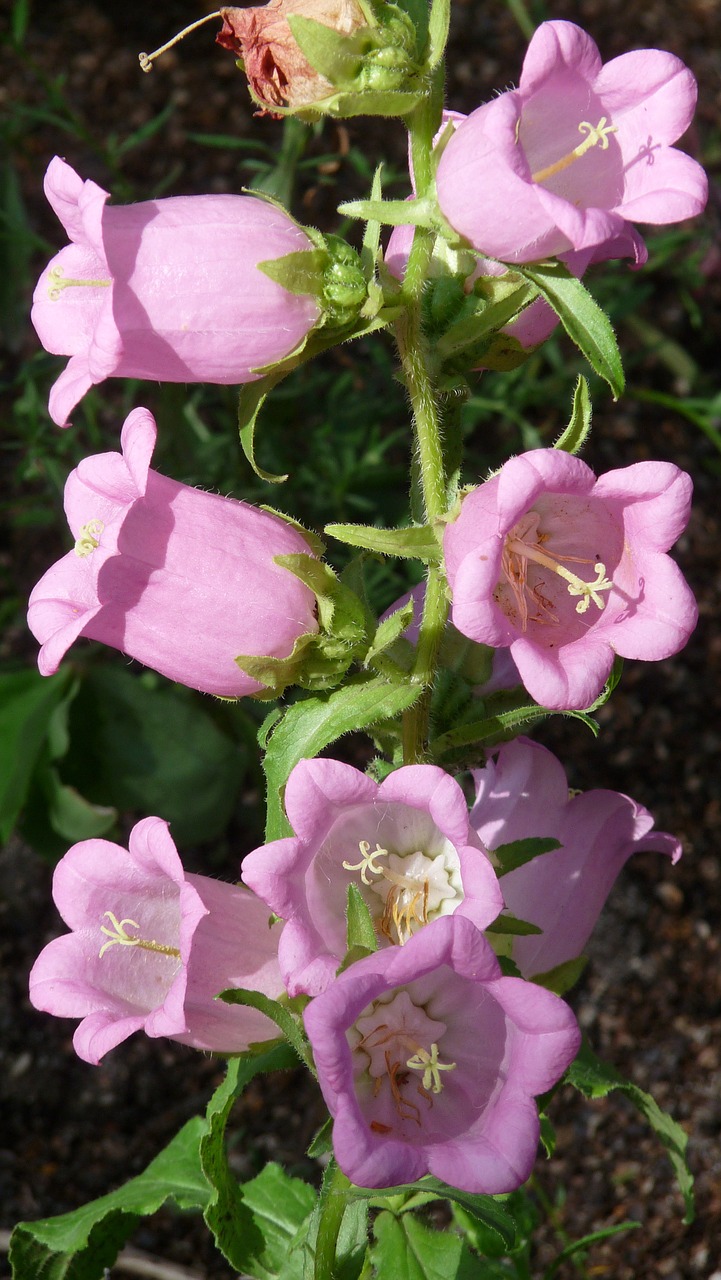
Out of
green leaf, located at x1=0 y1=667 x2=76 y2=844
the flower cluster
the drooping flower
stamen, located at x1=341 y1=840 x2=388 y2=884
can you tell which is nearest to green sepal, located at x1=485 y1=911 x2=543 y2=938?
the flower cluster

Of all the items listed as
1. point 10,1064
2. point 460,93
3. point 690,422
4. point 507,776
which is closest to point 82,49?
point 460,93

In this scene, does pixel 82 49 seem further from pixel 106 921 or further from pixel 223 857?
pixel 106 921

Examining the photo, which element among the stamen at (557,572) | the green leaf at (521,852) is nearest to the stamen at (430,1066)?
the green leaf at (521,852)

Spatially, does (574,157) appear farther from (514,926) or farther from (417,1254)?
(417,1254)

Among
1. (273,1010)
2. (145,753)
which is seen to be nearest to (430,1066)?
(273,1010)

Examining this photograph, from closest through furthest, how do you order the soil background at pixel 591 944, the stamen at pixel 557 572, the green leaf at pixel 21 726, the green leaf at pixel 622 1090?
the stamen at pixel 557 572 < the green leaf at pixel 622 1090 < the green leaf at pixel 21 726 < the soil background at pixel 591 944

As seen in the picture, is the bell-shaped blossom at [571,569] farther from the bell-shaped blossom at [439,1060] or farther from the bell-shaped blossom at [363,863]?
the bell-shaped blossom at [439,1060]
